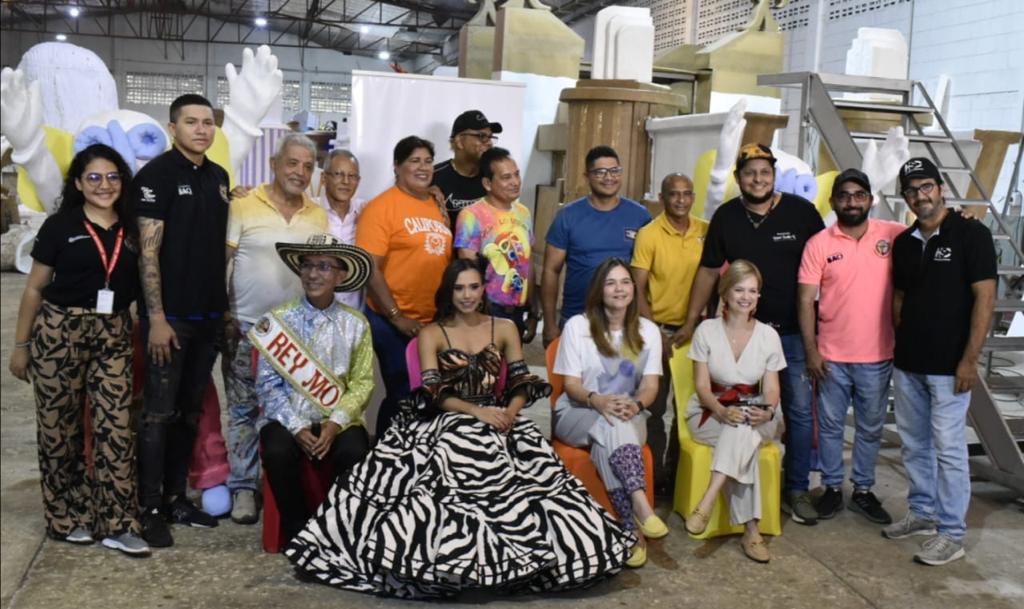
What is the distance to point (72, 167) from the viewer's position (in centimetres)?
320

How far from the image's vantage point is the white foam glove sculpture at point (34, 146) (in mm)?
3789

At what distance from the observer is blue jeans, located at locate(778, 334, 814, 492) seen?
13.3 feet

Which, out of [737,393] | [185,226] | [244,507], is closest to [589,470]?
[737,393]

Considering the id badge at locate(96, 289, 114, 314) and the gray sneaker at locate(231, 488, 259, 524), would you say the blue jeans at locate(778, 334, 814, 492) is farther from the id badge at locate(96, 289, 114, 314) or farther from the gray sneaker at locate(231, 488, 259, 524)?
the id badge at locate(96, 289, 114, 314)

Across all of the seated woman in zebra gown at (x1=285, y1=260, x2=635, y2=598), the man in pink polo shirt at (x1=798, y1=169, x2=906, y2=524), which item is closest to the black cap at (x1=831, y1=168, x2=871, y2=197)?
the man in pink polo shirt at (x1=798, y1=169, x2=906, y2=524)

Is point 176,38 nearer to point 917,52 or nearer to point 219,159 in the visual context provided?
point 917,52

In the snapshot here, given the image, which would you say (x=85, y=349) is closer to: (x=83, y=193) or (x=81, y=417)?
(x=81, y=417)

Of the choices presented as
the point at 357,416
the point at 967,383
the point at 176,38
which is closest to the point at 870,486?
the point at 967,383

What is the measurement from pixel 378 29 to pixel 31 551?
24092 mm

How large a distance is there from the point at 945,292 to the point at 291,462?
240 centimetres

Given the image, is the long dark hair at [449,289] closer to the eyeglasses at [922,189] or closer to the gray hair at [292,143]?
the gray hair at [292,143]

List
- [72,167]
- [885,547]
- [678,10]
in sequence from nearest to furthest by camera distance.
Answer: [72,167] → [885,547] → [678,10]

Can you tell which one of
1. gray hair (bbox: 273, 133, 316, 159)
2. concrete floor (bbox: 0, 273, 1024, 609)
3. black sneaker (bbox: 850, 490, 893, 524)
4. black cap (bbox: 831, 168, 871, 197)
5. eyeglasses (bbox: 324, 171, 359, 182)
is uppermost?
gray hair (bbox: 273, 133, 316, 159)

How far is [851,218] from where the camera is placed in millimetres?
3871
